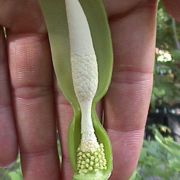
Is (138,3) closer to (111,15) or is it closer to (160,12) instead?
(111,15)

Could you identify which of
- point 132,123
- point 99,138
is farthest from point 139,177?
point 99,138

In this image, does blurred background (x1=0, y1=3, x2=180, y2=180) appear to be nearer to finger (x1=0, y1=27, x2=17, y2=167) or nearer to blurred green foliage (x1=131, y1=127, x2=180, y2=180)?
blurred green foliage (x1=131, y1=127, x2=180, y2=180)

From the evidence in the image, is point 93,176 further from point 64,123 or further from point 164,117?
point 164,117

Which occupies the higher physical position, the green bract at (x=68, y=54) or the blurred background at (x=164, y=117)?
the green bract at (x=68, y=54)

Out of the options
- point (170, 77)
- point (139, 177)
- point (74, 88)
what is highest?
point (74, 88)

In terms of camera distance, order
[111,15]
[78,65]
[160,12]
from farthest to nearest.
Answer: [160,12] → [111,15] → [78,65]

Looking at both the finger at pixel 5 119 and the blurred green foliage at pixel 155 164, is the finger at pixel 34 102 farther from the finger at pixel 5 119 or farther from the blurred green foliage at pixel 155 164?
the blurred green foliage at pixel 155 164

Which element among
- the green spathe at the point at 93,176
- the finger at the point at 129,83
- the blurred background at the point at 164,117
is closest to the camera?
the green spathe at the point at 93,176

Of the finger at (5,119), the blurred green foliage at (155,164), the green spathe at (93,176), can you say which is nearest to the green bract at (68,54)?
the green spathe at (93,176)
